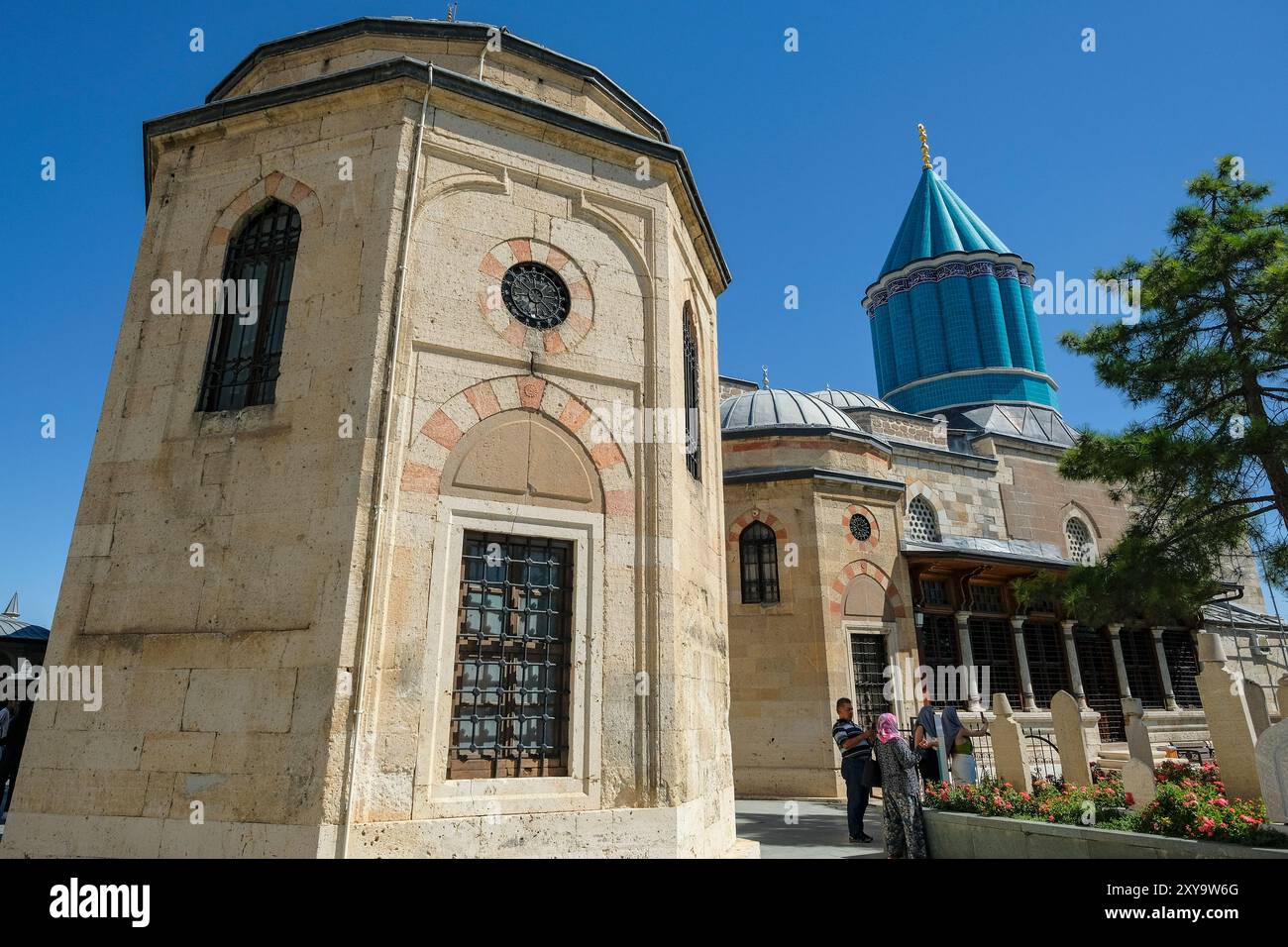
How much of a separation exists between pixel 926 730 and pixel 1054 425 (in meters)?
18.6

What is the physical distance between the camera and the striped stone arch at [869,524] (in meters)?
12.9

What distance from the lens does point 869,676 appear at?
12375 mm

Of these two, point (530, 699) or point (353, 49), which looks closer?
point (530, 699)

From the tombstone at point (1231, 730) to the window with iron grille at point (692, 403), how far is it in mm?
4498

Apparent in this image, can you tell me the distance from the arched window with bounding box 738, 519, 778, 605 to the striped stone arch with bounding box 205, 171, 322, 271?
9.07 meters

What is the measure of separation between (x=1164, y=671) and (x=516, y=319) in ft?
59.5

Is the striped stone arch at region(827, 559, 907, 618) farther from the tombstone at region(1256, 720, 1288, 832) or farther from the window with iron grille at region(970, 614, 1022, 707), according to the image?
the tombstone at region(1256, 720, 1288, 832)

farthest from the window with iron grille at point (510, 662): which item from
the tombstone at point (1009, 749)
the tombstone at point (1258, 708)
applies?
the tombstone at point (1258, 708)

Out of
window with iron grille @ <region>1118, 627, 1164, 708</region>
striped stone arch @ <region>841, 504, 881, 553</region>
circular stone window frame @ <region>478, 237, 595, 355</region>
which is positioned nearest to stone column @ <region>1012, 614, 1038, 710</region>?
window with iron grille @ <region>1118, 627, 1164, 708</region>
